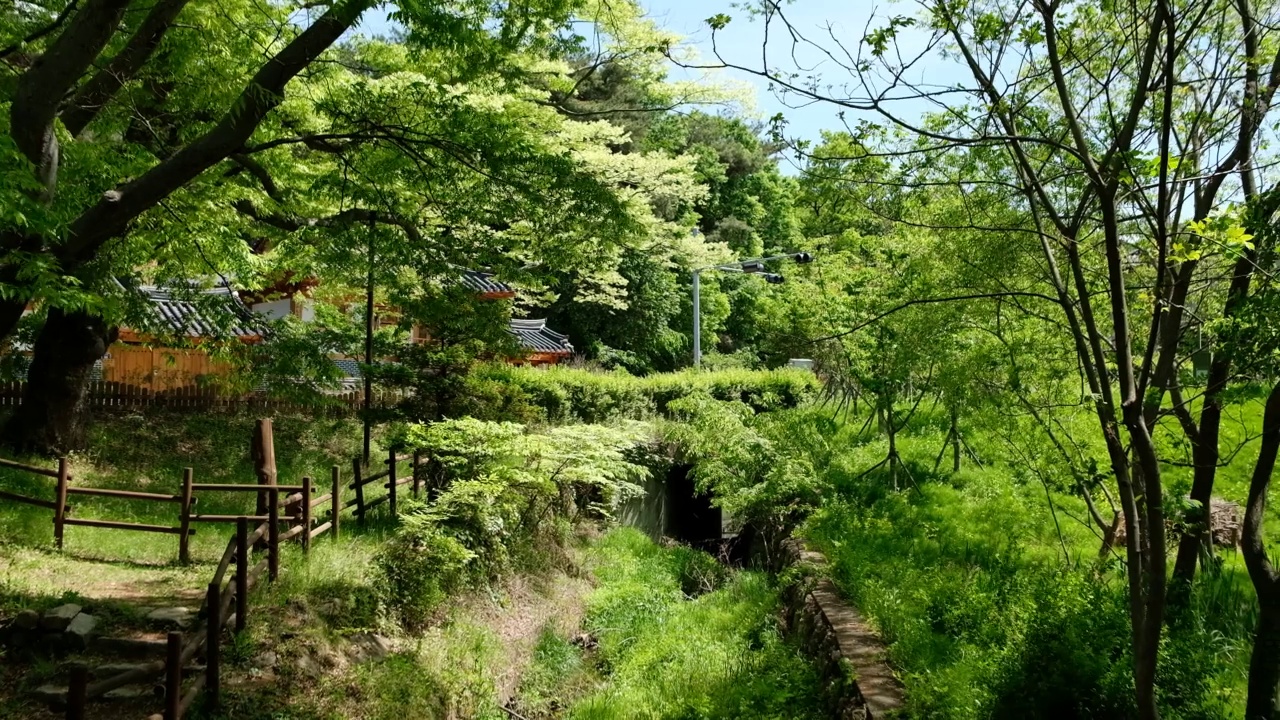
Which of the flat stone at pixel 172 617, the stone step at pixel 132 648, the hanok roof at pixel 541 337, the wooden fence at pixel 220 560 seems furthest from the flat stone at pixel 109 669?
the hanok roof at pixel 541 337

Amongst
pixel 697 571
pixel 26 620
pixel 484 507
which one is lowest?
pixel 697 571

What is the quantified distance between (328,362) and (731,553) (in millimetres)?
9181

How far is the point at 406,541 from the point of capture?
9453mm

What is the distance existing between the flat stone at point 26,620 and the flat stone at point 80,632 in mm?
271

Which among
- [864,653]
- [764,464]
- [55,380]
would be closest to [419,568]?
[864,653]

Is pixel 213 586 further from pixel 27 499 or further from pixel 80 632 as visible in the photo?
pixel 27 499

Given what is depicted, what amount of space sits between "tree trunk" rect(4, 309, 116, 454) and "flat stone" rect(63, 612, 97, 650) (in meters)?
6.32

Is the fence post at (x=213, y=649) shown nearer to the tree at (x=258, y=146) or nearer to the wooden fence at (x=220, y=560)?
the wooden fence at (x=220, y=560)

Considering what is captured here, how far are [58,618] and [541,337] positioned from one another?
62.0 ft

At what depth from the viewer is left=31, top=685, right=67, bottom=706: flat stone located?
6277mm

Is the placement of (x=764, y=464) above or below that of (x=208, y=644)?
above

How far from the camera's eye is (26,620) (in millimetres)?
7047

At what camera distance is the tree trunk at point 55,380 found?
39.7 ft

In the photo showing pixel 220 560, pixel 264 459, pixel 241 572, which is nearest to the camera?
pixel 241 572
